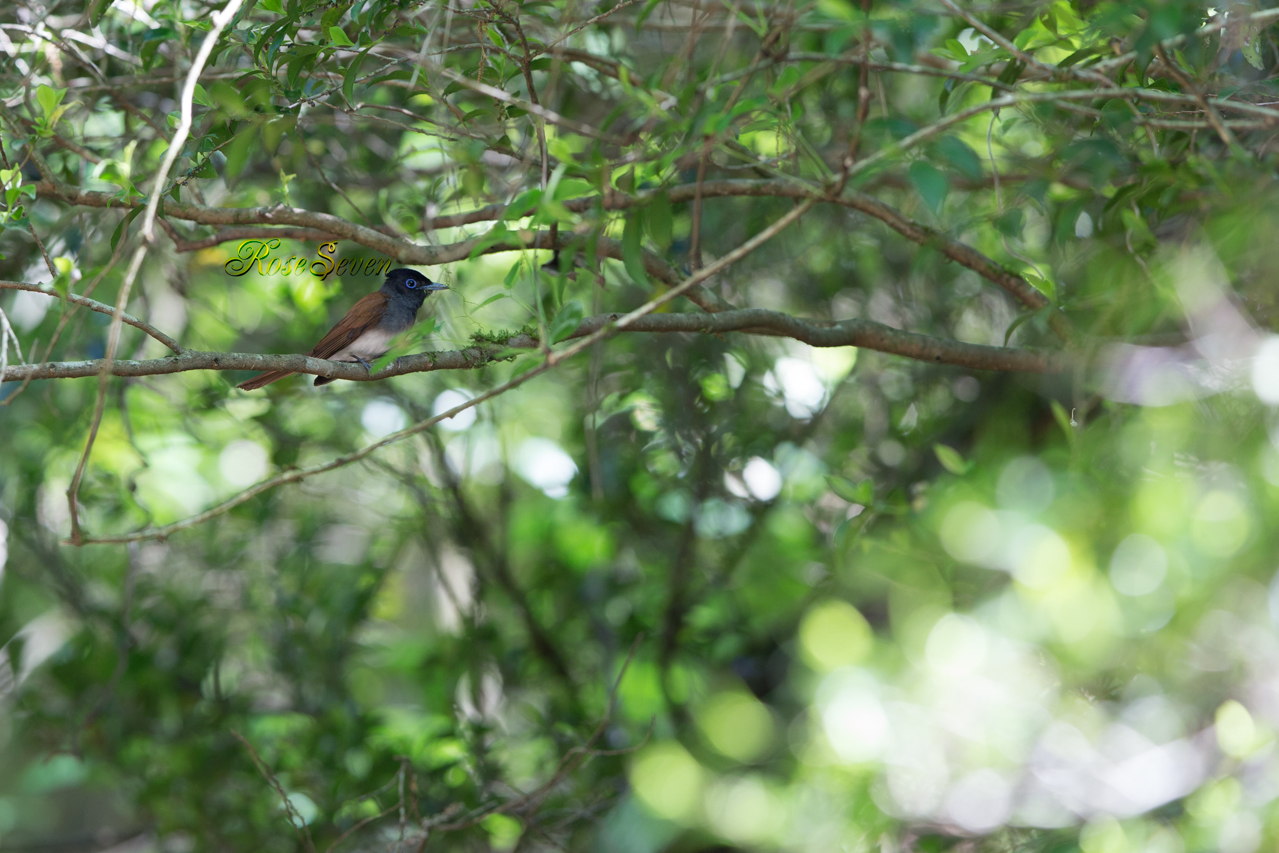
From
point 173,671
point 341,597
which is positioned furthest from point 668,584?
point 173,671

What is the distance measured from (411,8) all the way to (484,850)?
11.8 ft

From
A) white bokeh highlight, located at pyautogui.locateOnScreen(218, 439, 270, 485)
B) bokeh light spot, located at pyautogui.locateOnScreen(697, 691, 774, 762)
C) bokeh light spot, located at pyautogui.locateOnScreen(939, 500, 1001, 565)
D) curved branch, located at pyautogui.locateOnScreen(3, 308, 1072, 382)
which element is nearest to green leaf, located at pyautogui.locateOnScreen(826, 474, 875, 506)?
curved branch, located at pyautogui.locateOnScreen(3, 308, 1072, 382)

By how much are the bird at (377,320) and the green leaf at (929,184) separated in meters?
2.40

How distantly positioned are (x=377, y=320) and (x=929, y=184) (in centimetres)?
270

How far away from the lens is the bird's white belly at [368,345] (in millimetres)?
3867

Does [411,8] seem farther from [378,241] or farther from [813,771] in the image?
[813,771]

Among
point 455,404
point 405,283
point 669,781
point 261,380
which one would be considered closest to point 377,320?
point 405,283

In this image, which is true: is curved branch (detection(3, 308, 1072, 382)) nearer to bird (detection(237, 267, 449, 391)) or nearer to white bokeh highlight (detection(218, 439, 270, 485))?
bird (detection(237, 267, 449, 391))

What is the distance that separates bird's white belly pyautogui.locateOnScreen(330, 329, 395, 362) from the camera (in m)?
3.87

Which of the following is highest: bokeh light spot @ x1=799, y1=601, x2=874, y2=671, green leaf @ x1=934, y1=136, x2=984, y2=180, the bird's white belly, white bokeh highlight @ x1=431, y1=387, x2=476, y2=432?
green leaf @ x1=934, y1=136, x2=984, y2=180

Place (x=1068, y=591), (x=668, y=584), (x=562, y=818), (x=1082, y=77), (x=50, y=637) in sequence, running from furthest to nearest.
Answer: (x=50, y=637)
(x=668, y=584)
(x=1068, y=591)
(x=562, y=818)
(x=1082, y=77)

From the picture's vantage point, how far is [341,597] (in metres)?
4.62

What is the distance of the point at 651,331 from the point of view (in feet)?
8.17

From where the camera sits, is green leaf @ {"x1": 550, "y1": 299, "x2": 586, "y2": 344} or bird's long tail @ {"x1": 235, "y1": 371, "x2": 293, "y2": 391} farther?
bird's long tail @ {"x1": 235, "y1": 371, "x2": 293, "y2": 391}
